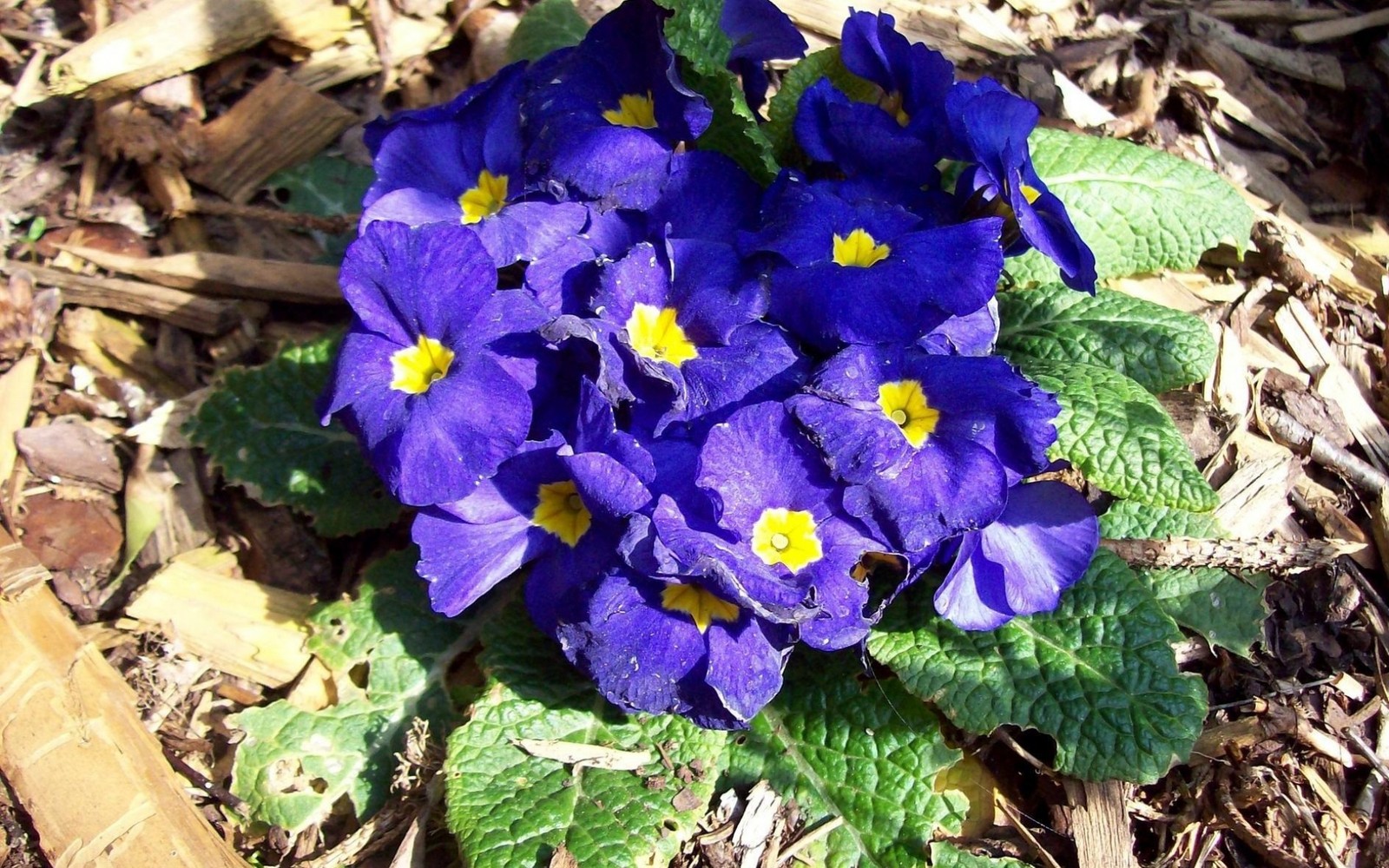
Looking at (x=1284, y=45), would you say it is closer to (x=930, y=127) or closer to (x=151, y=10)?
(x=930, y=127)

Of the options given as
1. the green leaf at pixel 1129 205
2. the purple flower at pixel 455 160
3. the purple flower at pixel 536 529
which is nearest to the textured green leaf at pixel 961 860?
the purple flower at pixel 536 529

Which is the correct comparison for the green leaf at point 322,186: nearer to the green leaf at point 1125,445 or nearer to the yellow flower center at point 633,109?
the yellow flower center at point 633,109

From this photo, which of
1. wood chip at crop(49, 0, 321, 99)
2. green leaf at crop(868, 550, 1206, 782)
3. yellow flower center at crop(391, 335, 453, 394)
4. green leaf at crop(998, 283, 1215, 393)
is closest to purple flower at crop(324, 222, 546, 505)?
yellow flower center at crop(391, 335, 453, 394)

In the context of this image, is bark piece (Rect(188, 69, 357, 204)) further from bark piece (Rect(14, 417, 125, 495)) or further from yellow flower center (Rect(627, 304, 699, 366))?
yellow flower center (Rect(627, 304, 699, 366))

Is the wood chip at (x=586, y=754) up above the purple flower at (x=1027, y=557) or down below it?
below

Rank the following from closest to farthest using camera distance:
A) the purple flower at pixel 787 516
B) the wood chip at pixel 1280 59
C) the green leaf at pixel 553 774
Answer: the purple flower at pixel 787 516
the green leaf at pixel 553 774
the wood chip at pixel 1280 59

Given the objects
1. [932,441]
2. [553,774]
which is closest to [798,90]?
[932,441]

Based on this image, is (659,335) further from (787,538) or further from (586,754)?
(586,754)
